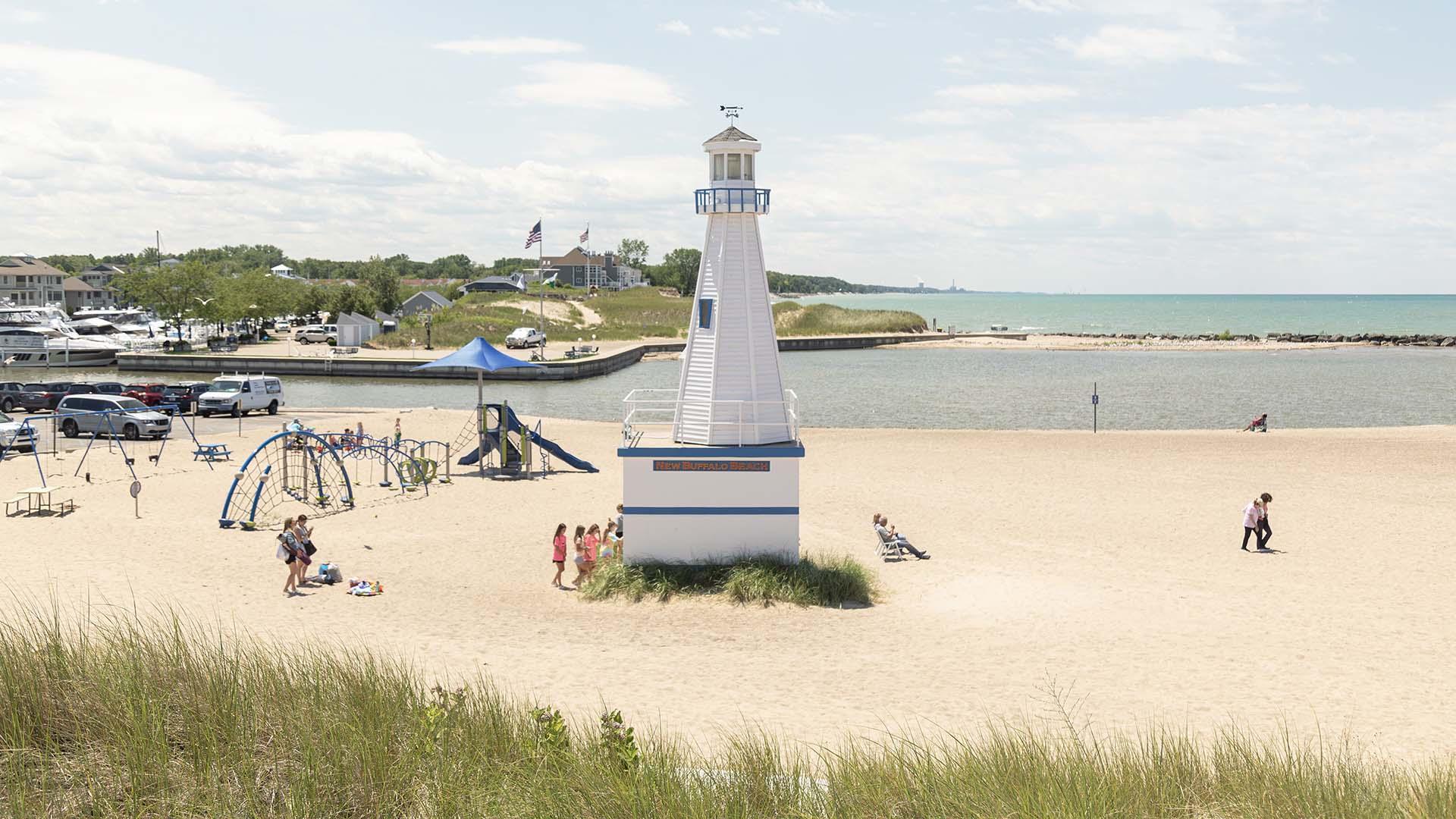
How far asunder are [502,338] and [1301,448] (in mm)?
63830

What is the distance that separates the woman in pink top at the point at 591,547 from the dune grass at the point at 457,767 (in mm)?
8327

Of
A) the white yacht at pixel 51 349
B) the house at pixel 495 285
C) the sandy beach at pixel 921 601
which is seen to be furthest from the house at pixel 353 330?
the sandy beach at pixel 921 601

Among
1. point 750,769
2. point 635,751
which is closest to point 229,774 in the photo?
point 635,751

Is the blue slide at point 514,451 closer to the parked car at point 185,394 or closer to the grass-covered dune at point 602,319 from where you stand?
the parked car at point 185,394

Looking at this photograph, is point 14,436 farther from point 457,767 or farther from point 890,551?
point 457,767

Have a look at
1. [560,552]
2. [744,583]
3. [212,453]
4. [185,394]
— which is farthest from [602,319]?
[744,583]

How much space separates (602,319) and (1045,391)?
5845 cm

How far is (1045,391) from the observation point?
201 feet

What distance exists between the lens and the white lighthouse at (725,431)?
16.9 metres

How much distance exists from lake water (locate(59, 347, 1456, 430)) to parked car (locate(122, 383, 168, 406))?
11.0m

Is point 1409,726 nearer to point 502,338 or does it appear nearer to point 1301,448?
point 1301,448

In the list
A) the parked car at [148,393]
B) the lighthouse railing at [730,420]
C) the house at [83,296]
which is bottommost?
the parked car at [148,393]

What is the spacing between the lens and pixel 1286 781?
755 cm

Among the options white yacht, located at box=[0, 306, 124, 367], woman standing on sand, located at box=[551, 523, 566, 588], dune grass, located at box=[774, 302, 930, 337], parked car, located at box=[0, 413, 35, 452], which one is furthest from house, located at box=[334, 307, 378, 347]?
woman standing on sand, located at box=[551, 523, 566, 588]
